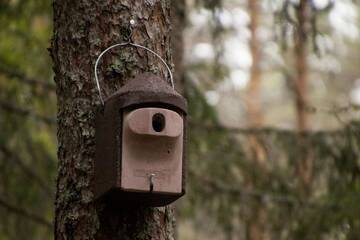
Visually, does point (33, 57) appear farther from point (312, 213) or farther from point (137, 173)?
point (137, 173)

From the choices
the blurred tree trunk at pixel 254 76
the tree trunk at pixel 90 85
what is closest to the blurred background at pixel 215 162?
the tree trunk at pixel 90 85

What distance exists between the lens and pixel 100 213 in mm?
2922

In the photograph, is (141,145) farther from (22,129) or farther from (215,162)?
(215,162)

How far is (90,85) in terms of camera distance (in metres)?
3.03

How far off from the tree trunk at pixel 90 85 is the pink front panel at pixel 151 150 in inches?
5.9

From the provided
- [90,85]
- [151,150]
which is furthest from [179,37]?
[151,150]

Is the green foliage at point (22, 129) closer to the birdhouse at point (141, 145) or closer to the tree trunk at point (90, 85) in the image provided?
the tree trunk at point (90, 85)

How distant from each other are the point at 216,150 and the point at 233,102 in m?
8.57

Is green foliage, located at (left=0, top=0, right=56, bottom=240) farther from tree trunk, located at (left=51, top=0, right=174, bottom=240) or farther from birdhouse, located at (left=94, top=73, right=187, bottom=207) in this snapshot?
birdhouse, located at (left=94, top=73, right=187, bottom=207)

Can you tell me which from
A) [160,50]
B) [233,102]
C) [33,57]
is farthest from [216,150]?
[233,102]

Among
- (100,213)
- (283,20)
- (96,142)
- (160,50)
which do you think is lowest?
(100,213)

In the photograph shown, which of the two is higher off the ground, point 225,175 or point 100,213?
point 225,175

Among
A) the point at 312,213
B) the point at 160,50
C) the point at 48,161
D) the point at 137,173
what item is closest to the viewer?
the point at 137,173

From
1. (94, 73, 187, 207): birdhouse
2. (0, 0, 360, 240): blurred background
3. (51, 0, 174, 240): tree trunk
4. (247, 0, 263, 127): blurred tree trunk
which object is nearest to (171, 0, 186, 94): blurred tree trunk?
(0, 0, 360, 240): blurred background
